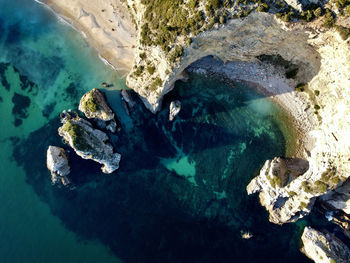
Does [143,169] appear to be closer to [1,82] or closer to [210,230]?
[210,230]

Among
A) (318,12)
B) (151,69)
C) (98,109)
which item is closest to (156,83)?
(151,69)

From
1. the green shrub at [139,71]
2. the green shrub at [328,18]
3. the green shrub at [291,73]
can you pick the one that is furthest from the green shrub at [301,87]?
the green shrub at [139,71]

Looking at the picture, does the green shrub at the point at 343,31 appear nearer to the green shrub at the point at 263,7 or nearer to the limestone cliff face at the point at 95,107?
the green shrub at the point at 263,7

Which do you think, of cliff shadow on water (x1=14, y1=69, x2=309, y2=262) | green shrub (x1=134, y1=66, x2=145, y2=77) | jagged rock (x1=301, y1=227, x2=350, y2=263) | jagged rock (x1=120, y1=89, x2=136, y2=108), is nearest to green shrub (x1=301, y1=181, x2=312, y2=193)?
cliff shadow on water (x1=14, y1=69, x2=309, y2=262)

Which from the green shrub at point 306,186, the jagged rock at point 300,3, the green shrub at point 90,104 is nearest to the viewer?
the jagged rock at point 300,3

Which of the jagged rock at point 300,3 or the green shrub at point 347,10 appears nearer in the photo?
the green shrub at point 347,10

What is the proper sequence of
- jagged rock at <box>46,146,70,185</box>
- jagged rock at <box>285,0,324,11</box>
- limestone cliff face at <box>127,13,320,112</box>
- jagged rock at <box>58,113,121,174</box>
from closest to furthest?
jagged rock at <box>285,0,324,11</box> < limestone cliff face at <box>127,13,320,112</box> < jagged rock at <box>58,113,121,174</box> < jagged rock at <box>46,146,70,185</box>

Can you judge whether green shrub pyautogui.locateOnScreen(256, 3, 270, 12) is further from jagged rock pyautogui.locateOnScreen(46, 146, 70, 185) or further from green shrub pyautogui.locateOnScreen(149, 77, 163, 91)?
jagged rock pyautogui.locateOnScreen(46, 146, 70, 185)
